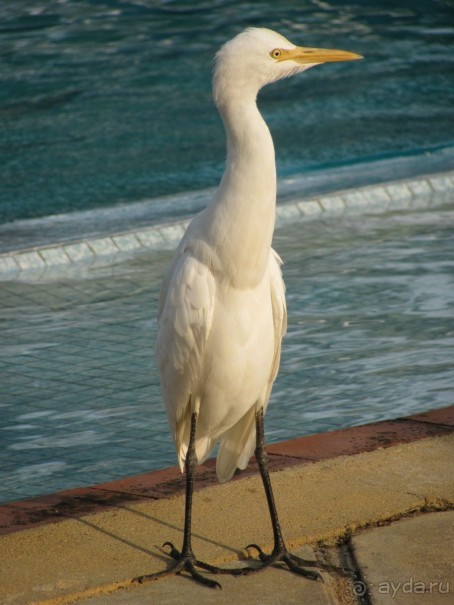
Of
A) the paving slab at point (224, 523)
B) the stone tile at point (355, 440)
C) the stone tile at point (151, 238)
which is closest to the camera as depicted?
the paving slab at point (224, 523)

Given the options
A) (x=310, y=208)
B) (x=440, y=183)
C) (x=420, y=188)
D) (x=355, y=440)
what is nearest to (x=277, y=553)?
(x=355, y=440)

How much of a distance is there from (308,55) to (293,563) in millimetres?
1294

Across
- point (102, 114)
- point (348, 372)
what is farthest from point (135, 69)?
point (348, 372)

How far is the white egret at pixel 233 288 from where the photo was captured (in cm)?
269

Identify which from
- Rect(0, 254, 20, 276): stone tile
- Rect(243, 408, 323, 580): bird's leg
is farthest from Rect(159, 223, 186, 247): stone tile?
Rect(243, 408, 323, 580): bird's leg

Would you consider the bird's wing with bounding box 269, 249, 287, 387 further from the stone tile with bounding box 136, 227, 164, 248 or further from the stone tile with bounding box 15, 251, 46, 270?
the stone tile with bounding box 136, 227, 164, 248

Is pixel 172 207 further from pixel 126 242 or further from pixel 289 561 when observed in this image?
pixel 289 561

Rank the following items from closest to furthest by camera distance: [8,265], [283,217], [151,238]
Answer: [8,265] → [151,238] → [283,217]

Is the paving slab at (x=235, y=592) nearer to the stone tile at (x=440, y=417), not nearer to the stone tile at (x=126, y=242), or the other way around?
the stone tile at (x=440, y=417)

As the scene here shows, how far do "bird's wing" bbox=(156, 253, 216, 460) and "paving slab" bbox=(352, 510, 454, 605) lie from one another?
605 millimetres

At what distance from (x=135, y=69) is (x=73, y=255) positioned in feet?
26.2

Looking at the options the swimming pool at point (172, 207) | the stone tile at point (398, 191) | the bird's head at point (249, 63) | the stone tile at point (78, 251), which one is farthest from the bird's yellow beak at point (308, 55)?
the stone tile at point (398, 191)

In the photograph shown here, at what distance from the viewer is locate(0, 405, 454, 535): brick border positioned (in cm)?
303

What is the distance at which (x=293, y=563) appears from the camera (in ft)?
8.79
